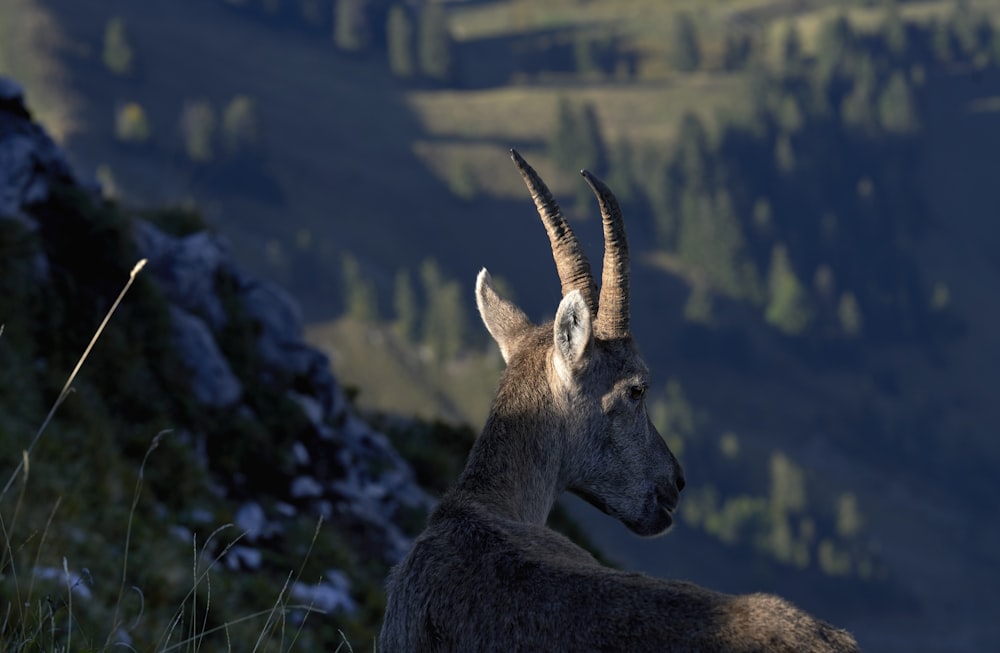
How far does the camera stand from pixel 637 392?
9.87m

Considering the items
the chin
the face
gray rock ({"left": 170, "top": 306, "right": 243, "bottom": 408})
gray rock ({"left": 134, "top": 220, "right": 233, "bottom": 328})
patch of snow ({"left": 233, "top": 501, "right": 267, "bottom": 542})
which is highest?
the face

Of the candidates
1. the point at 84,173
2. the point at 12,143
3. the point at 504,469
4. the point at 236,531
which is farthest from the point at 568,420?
the point at 84,173

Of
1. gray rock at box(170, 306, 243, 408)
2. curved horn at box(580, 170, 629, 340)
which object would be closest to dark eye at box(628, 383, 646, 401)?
curved horn at box(580, 170, 629, 340)

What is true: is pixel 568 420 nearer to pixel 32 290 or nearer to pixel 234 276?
→ pixel 32 290

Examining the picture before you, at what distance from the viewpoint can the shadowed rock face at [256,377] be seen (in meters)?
15.5

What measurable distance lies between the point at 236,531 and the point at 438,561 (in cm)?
703

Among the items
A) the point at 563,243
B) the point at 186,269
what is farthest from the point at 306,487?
the point at 563,243

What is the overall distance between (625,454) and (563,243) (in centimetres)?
184

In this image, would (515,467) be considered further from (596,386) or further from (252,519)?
(252,519)

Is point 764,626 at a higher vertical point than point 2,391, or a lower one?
higher

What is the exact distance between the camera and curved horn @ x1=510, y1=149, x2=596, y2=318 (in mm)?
9586

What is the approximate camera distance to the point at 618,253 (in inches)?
374

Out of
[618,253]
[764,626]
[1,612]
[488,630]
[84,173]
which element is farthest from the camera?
[84,173]

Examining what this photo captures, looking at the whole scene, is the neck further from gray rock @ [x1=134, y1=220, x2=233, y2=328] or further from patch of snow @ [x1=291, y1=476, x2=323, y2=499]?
gray rock @ [x1=134, y1=220, x2=233, y2=328]
